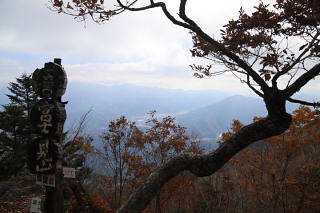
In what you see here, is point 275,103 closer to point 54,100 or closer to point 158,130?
point 54,100

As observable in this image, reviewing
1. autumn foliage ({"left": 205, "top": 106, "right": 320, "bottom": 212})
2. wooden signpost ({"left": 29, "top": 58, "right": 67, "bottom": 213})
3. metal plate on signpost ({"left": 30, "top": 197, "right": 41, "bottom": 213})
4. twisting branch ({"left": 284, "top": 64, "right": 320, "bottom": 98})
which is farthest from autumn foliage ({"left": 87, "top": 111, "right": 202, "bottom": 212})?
twisting branch ({"left": 284, "top": 64, "right": 320, "bottom": 98})

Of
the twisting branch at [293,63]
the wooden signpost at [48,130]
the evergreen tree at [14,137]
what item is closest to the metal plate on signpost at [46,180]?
the wooden signpost at [48,130]

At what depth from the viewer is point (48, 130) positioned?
12.1 feet

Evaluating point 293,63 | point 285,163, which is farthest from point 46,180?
point 285,163

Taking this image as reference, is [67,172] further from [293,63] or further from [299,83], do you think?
[293,63]

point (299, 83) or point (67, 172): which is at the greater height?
point (299, 83)

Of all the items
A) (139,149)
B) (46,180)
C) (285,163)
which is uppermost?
(139,149)

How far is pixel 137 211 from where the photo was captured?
239 cm

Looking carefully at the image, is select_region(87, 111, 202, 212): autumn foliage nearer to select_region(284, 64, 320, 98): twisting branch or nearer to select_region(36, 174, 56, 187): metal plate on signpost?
select_region(36, 174, 56, 187): metal plate on signpost

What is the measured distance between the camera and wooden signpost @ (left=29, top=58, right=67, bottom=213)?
360 cm

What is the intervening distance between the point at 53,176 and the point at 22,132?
15.9m

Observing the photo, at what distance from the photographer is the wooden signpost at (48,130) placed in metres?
3.60

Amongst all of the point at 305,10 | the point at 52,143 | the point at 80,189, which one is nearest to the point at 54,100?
the point at 52,143

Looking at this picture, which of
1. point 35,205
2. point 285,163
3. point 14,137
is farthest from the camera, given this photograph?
point 14,137
